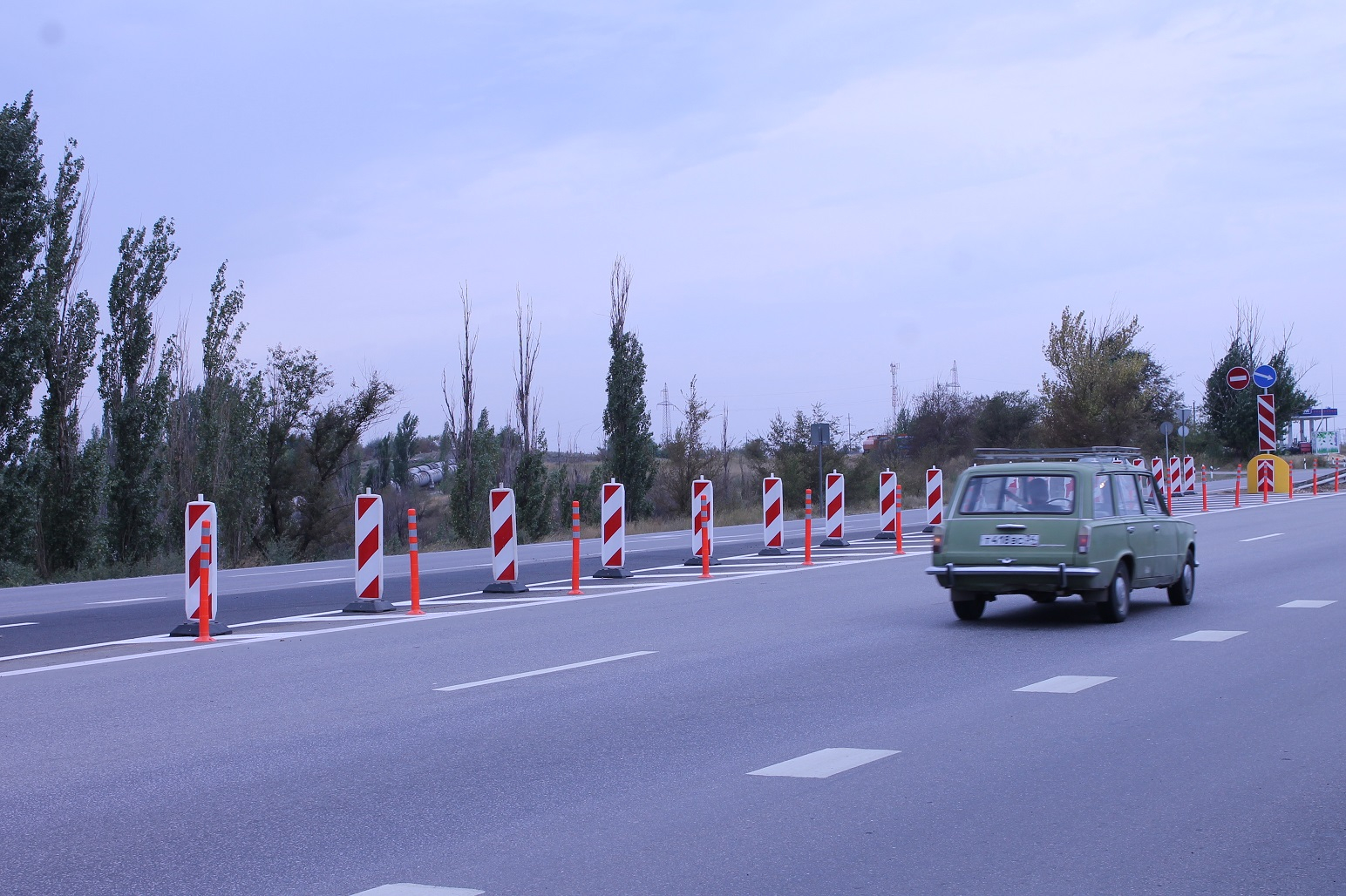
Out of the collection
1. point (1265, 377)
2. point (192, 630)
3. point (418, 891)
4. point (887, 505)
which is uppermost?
point (1265, 377)

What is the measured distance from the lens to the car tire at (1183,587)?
1423 cm

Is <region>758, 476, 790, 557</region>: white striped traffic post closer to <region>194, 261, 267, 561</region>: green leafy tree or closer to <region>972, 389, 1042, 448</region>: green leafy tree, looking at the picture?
<region>194, 261, 267, 561</region>: green leafy tree

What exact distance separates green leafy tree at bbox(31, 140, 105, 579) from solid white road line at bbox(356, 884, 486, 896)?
25036mm

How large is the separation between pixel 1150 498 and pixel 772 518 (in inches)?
348

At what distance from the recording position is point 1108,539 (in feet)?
41.3

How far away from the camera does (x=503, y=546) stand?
17156mm

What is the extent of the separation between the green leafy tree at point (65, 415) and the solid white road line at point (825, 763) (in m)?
24.2

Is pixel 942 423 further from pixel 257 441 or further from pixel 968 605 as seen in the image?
pixel 968 605

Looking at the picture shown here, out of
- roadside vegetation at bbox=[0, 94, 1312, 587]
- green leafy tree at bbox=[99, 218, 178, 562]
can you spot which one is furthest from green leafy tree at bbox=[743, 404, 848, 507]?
green leafy tree at bbox=[99, 218, 178, 562]

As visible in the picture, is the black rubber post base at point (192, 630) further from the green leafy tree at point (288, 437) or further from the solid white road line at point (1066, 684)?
the green leafy tree at point (288, 437)

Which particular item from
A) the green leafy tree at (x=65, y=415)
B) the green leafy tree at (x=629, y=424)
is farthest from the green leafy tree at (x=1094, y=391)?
the green leafy tree at (x=65, y=415)

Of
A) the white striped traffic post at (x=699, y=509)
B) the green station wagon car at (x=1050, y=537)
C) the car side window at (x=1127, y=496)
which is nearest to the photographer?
the green station wagon car at (x=1050, y=537)

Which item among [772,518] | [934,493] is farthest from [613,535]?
[934,493]

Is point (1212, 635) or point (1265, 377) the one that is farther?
point (1265, 377)
